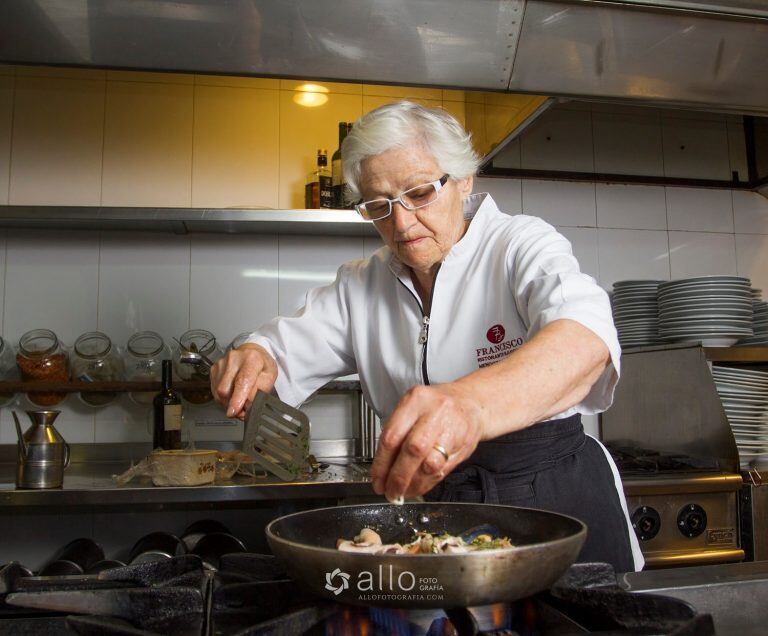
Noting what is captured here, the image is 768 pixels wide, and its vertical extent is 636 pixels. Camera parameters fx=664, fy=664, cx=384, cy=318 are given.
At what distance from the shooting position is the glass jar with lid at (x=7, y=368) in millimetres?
2426

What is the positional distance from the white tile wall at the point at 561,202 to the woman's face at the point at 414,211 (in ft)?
5.26

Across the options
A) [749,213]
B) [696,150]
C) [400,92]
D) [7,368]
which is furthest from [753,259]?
[7,368]

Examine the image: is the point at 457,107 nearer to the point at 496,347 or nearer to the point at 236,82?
the point at 236,82

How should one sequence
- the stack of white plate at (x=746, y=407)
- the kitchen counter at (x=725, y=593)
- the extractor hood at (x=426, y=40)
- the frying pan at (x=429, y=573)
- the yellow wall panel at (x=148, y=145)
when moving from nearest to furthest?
the frying pan at (x=429, y=573)
the kitchen counter at (x=725, y=593)
the extractor hood at (x=426, y=40)
the stack of white plate at (x=746, y=407)
the yellow wall panel at (x=148, y=145)

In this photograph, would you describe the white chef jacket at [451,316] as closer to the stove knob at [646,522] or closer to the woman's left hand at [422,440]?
the woman's left hand at [422,440]

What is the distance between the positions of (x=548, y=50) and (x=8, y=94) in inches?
83.9

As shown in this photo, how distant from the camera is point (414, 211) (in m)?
1.16

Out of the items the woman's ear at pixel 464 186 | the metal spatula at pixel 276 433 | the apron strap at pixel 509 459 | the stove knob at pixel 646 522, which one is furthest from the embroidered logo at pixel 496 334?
the stove knob at pixel 646 522

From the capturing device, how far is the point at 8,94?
263 centimetres

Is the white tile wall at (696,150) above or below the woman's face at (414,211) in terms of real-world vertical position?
above

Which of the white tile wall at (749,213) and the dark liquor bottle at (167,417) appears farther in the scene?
the white tile wall at (749,213)

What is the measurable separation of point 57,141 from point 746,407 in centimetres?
269

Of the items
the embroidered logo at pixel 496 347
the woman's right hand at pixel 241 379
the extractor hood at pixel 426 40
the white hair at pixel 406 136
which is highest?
the extractor hood at pixel 426 40

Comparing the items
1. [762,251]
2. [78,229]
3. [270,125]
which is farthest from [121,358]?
[762,251]
